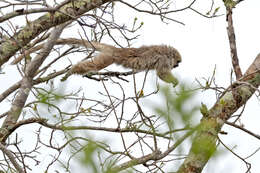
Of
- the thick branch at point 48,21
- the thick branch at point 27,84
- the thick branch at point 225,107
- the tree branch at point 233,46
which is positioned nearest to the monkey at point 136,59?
the thick branch at point 27,84

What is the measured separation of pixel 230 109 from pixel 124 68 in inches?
163

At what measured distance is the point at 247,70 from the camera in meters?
3.83

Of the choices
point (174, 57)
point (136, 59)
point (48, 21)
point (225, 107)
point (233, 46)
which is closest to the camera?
point (225, 107)

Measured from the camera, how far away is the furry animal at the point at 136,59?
22.2ft

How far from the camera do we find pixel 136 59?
7438mm

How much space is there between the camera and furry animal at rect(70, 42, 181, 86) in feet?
22.2

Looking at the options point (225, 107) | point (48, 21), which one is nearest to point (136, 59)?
point (48, 21)

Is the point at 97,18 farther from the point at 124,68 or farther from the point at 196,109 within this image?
the point at 124,68

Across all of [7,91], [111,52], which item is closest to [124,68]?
[111,52]

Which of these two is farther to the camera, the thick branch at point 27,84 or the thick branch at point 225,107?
the thick branch at point 27,84

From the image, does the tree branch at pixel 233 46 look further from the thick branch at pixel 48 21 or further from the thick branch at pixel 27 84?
the thick branch at pixel 27 84

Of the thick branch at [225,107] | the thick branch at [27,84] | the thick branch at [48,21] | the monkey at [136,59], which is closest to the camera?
the thick branch at [225,107]

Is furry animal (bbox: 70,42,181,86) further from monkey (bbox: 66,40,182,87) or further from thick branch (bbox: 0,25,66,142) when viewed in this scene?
thick branch (bbox: 0,25,66,142)

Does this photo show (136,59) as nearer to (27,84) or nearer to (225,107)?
(27,84)
